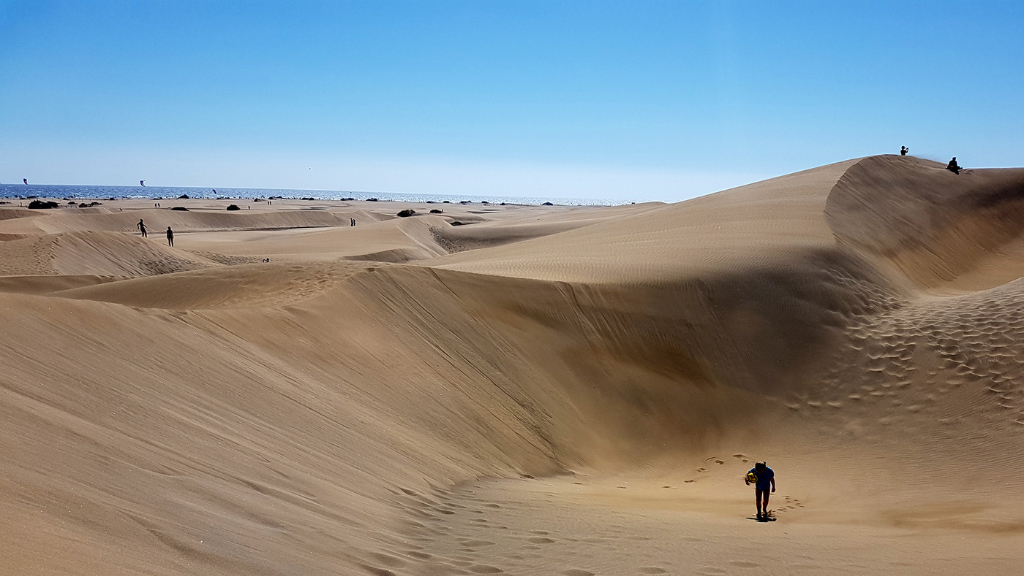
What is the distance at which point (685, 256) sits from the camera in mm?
16484

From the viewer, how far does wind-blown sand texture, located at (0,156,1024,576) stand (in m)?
5.09

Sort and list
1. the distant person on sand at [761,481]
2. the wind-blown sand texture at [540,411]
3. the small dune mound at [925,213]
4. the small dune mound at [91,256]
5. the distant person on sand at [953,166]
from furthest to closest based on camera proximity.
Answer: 1. the distant person on sand at [953,166]
2. the small dune mound at [91,256]
3. the small dune mound at [925,213]
4. the distant person on sand at [761,481]
5. the wind-blown sand texture at [540,411]

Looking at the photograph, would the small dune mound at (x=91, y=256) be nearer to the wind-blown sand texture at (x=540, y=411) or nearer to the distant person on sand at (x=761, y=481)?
the wind-blown sand texture at (x=540, y=411)

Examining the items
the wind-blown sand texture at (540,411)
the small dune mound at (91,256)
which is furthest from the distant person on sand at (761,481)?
the small dune mound at (91,256)

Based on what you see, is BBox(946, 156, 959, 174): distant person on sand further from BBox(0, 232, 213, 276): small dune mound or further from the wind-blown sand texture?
BBox(0, 232, 213, 276): small dune mound

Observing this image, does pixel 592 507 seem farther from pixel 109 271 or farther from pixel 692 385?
pixel 109 271

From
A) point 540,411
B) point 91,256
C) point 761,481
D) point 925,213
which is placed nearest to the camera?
point 761,481

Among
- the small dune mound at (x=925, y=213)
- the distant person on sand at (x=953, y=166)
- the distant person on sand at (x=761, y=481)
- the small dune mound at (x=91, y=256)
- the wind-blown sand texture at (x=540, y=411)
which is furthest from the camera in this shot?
the distant person on sand at (x=953, y=166)

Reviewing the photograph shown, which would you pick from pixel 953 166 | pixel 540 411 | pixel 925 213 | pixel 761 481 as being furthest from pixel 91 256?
pixel 953 166

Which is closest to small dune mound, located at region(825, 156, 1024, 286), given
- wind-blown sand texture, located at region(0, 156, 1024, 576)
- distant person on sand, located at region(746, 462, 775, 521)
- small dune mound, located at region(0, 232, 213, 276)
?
wind-blown sand texture, located at region(0, 156, 1024, 576)

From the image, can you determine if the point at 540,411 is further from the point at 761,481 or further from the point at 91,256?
the point at 91,256

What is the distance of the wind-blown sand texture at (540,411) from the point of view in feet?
16.7

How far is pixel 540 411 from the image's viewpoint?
11.2 m

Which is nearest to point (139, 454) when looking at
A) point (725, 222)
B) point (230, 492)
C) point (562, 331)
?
point (230, 492)
